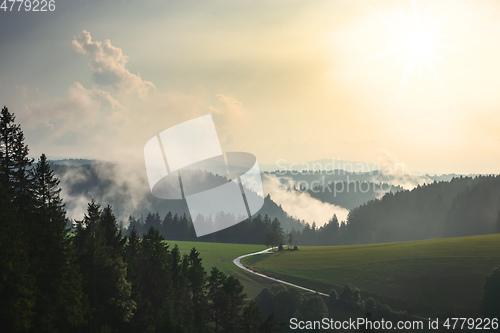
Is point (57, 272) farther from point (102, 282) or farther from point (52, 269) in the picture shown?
point (102, 282)

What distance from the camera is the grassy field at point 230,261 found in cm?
9150

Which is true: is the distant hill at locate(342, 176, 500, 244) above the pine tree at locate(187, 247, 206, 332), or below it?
above

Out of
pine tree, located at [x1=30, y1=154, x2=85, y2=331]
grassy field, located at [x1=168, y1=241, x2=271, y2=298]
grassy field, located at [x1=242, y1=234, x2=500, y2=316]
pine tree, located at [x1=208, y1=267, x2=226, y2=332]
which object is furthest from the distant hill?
pine tree, located at [x1=30, y1=154, x2=85, y2=331]

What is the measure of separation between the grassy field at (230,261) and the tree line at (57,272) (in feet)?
149

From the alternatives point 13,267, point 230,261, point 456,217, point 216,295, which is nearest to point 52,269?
point 13,267

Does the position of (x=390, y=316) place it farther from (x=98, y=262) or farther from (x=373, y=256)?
(x=98, y=262)

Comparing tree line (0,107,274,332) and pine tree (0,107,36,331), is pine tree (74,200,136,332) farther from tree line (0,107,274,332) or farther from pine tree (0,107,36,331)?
pine tree (0,107,36,331)

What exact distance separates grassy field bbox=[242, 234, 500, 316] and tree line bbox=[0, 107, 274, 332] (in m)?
47.6

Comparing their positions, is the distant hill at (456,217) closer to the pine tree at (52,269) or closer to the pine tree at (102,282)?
the pine tree at (102,282)

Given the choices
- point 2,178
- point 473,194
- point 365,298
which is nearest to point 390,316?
point 365,298

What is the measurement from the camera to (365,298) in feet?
260

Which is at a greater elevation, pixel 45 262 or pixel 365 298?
pixel 45 262

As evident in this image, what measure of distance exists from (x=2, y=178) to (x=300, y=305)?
57.1m

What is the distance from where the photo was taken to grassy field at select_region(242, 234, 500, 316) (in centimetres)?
7575
